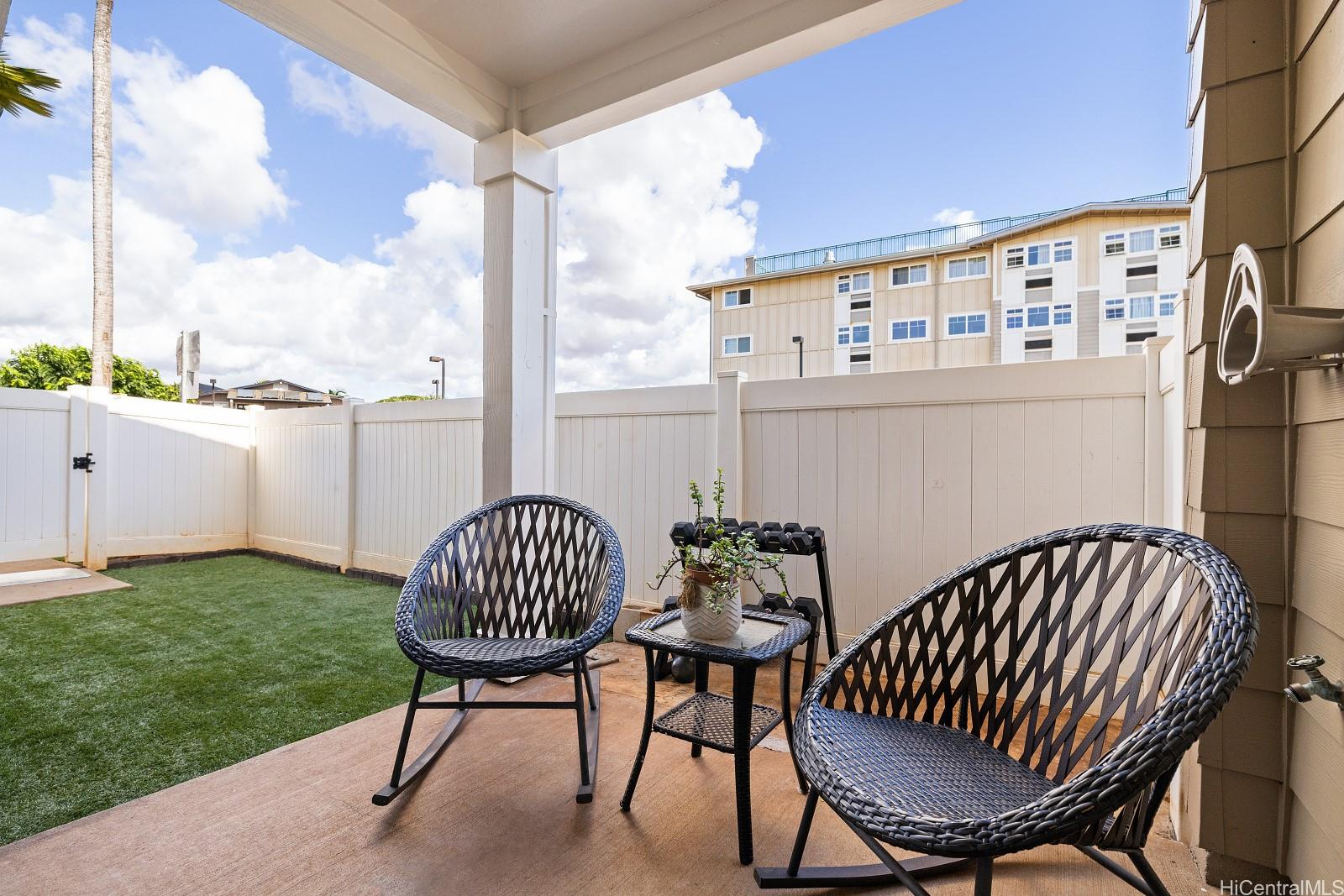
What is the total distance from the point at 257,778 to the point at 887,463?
2396mm

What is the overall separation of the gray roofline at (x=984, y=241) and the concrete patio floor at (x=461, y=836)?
211cm

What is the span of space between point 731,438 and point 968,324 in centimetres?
112

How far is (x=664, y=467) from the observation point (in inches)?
122

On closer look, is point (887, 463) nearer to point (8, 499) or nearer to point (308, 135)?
point (8, 499)

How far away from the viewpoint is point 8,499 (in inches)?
162

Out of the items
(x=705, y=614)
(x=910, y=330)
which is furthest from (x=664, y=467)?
(x=705, y=614)

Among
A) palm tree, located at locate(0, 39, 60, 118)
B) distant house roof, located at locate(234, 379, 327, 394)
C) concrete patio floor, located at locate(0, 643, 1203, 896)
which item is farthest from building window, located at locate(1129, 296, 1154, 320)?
distant house roof, located at locate(234, 379, 327, 394)

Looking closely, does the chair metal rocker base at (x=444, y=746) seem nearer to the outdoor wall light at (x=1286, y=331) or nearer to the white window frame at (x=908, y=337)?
the outdoor wall light at (x=1286, y=331)

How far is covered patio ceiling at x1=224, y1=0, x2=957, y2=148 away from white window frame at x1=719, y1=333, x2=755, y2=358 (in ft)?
3.62

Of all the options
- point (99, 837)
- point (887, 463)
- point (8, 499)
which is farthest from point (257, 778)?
point (8, 499)

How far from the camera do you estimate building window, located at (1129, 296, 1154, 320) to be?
223cm

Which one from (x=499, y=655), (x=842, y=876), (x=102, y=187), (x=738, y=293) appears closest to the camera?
(x=842, y=876)

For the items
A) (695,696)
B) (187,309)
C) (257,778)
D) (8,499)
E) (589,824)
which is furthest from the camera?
(187,309)

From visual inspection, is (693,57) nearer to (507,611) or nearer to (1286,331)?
(1286,331)
